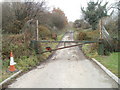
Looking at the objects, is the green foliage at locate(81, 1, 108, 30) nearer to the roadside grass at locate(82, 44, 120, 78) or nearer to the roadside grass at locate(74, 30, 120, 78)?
the roadside grass at locate(74, 30, 120, 78)

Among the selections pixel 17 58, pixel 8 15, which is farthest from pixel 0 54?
pixel 8 15

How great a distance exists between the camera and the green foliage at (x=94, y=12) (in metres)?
26.9

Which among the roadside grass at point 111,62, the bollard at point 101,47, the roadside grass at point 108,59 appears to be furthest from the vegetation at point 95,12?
the roadside grass at point 111,62

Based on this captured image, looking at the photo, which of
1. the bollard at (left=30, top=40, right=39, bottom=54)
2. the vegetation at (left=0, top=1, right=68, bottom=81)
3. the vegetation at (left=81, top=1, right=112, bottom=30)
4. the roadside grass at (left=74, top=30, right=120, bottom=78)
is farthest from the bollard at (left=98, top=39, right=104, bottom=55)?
the vegetation at (left=81, top=1, right=112, bottom=30)

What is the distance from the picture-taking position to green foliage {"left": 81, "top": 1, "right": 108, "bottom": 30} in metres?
26.9

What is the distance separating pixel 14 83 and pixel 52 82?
147 cm

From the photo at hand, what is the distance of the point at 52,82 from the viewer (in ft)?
16.1

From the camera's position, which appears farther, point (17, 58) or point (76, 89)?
point (17, 58)

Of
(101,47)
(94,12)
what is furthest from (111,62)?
(94,12)

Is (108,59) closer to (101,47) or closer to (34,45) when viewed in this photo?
(101,47)

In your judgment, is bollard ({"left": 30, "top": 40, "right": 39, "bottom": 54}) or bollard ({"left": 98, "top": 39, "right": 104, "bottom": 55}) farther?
bollard ({"left": 98, "top": 39, "right": 104, "bottom": 55})

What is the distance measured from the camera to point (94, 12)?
87.9 feet

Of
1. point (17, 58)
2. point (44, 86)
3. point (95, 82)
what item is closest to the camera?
point (44, 86)

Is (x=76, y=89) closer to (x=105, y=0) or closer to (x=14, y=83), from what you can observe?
(x=14, y=83)
